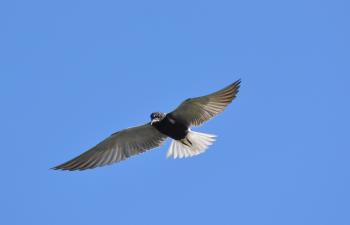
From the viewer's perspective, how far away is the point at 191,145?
11.3 meters

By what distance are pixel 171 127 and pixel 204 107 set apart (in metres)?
1.24

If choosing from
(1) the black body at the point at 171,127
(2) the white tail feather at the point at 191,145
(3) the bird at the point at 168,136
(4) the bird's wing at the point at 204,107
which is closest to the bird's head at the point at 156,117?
(3) the bird at the point at 168,136

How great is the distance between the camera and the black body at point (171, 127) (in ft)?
33.7

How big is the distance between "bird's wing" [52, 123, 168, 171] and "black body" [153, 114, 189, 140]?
394mm

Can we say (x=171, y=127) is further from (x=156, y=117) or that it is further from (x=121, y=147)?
(x=121, y=147)

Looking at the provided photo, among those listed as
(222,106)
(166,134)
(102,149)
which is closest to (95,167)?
(102,149)

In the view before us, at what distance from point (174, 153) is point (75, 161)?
3362mm

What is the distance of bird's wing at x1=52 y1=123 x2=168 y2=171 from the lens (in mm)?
10422

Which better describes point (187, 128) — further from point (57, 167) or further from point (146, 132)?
point (57, 167)

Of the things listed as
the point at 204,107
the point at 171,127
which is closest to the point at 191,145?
the point at 171,127

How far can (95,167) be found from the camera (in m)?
10.5

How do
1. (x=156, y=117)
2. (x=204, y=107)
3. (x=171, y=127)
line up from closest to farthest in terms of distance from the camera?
1. (x=156, y=117)
2. (x=204, y=107)
3. (x=171, y=127)

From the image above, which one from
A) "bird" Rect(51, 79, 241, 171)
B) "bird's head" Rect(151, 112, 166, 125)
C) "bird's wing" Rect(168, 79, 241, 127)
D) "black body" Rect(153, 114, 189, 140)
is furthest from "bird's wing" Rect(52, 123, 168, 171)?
"bird's wing" Rect(168, 79, 241, 127)

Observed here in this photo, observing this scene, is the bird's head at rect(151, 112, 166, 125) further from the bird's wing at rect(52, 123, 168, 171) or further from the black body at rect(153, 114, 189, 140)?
the bird's wing at rect(52, 123, 168, 171)
